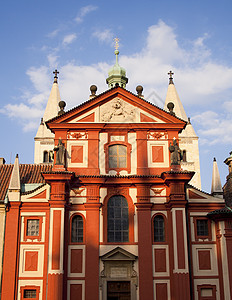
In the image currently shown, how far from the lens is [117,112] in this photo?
26625 mm

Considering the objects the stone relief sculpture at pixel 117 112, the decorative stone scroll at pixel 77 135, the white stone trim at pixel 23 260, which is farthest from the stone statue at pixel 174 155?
the white stone trim at pixel 23 260

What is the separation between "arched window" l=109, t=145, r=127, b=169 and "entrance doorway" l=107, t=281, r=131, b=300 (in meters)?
6.60

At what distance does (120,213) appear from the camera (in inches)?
976

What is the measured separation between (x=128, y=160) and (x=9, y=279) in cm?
939

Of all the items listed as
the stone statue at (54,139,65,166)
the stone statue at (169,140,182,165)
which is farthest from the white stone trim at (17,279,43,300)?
the stone statue at (169,140,182,165)

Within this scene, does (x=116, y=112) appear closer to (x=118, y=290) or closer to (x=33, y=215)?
(x=33, y=215)

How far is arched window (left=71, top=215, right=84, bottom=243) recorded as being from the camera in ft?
79.6

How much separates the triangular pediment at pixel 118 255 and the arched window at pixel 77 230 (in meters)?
1.69

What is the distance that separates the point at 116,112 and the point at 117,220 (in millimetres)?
6584

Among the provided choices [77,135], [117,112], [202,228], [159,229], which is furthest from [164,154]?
[77,135]

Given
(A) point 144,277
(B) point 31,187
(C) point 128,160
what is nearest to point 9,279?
(B) point 31,187

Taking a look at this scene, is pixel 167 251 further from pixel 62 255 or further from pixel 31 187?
pixel 31 187

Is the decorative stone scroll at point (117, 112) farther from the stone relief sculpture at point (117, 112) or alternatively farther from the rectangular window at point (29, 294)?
the rectangular window at point (29, 294)

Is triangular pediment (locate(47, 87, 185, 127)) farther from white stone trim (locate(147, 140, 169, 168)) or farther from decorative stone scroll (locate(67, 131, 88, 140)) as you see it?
white stone trim (locate(147, 140, 169, 168))
